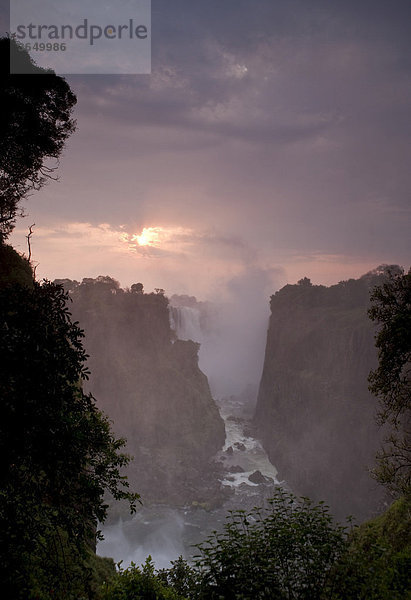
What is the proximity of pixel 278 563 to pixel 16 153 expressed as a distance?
2090 cm

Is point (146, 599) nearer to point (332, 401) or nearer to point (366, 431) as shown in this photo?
point (366, 431)

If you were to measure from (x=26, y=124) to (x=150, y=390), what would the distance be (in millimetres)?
69774

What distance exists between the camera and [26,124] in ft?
52.1

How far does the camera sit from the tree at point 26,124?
15.3 metres

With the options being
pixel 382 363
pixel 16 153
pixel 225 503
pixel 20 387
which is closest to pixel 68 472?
pixel 20 387

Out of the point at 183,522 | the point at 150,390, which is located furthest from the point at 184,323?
the point at 183,522

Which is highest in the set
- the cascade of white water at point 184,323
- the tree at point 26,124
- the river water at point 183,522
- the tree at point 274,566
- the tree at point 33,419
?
the cascade of white water at point 184,323

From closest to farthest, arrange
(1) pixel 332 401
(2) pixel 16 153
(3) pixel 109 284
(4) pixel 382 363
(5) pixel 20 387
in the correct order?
(5) pixel 20 387 < (4) pixel 382 363 < (2) pixel 16 153 < (1) pixel 332 401 < (3) pixel 109 284

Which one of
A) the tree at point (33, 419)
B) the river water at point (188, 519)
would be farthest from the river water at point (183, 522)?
the tree at point (33, 419)

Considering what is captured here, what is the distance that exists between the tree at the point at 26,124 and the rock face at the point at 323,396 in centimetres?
6734

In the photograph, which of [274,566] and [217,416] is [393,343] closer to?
[274,566]

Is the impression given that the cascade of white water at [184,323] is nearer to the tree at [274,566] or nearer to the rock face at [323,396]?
the rock face at [323,396]

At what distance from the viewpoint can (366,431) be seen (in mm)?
65312

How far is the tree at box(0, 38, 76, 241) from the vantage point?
15.3 meters
